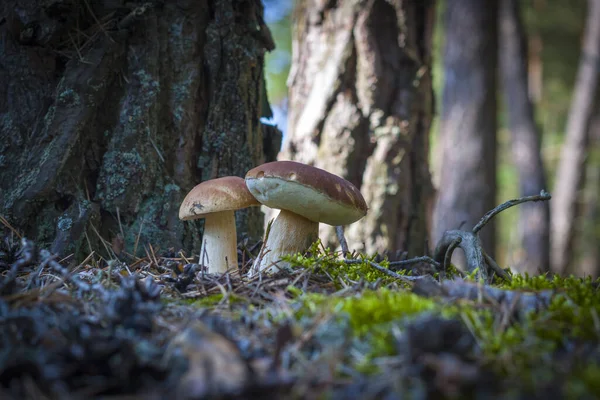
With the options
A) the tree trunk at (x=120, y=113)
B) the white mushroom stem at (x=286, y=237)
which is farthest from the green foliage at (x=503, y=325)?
the tree trunk at (x=120, y=113)

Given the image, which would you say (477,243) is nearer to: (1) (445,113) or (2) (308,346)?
(2) (308,346)

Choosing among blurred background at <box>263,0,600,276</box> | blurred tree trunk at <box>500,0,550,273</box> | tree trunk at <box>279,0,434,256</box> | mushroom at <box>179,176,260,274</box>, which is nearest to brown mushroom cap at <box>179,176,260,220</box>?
mushroom at <box>179,176,260,274</box>

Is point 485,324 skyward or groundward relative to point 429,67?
groundward

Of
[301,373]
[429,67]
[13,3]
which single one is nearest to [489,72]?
[429,67]

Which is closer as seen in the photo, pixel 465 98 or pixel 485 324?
pixel 485 324

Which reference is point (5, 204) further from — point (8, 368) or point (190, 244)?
point (8, 368)
